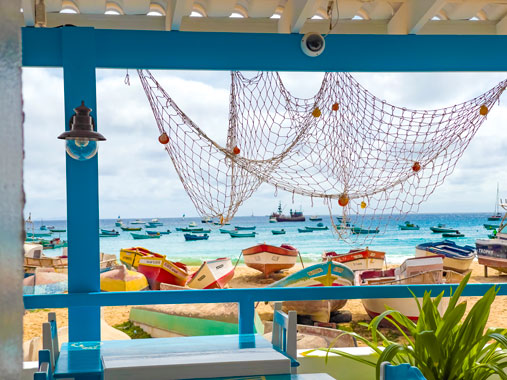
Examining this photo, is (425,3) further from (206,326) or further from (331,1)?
(206,326)

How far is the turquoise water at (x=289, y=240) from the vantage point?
2489 centimetres

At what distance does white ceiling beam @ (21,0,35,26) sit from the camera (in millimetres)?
2885

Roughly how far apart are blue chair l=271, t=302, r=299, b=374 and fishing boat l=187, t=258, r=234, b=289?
8.17 m

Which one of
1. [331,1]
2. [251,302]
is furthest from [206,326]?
[331,1]

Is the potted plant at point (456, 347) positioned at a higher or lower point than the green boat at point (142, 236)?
higher

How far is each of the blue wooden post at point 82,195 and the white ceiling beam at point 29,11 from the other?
0.22 m

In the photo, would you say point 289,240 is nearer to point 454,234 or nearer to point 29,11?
point 454,234

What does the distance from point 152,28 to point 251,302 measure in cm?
174

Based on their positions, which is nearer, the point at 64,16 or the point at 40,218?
the point at 64,16

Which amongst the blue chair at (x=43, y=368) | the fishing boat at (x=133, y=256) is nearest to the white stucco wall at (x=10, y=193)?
the blue chair at (x=43, y=368)

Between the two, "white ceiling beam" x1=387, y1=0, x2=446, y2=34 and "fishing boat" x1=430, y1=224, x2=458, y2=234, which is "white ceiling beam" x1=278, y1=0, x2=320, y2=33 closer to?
"white ceiling beam" x1=387, y1=0, x2=446, y2=34

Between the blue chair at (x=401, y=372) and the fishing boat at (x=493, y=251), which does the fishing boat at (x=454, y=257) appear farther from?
the blue chair at (x=401, y=372)

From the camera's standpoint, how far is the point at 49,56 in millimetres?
2938

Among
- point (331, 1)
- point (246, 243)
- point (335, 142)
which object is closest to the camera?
point (331, 1)
